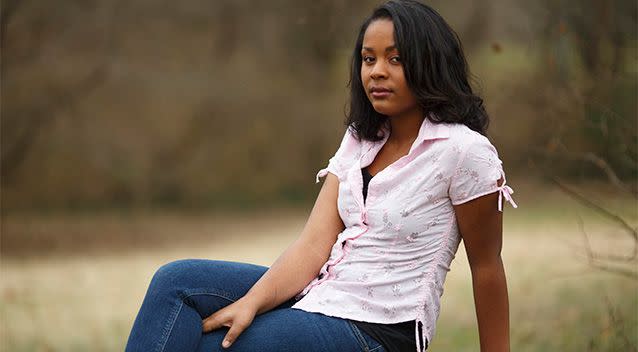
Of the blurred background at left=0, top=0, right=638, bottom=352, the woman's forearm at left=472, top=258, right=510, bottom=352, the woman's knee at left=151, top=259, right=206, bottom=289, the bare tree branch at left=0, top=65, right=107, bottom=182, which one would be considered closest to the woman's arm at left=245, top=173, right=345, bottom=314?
the woman's knee at left=151, top=259, right=206, bottom=289

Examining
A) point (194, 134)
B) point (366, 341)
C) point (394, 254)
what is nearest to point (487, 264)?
point (394, 254)

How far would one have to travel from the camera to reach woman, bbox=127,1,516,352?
2176mm

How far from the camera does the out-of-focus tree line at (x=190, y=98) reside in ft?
23.9

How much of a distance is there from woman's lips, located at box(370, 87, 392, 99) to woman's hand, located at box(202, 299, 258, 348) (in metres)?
0.53

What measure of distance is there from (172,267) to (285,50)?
19.2 feet

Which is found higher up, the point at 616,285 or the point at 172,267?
the point at 172,267

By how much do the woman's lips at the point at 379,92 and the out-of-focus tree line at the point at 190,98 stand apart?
489cm

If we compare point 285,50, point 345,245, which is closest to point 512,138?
point 285,50

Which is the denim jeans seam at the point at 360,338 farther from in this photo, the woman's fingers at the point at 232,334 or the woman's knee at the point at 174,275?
the woman's knee at the point at 174,275

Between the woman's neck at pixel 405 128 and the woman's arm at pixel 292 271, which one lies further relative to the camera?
the woman's neck at pixel 405 128

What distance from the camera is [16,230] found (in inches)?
289

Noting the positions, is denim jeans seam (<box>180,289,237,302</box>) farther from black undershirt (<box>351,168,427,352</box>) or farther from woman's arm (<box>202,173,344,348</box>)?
black undershirt (<box>351,168,427,352</box>)

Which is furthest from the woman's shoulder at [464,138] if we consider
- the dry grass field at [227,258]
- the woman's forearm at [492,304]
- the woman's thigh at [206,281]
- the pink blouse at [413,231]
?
the dry grass field at [227,258]

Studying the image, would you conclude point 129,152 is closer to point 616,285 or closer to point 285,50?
point 285,50
